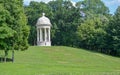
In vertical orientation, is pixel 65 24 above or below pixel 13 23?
above

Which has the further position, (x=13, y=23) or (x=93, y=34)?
(x=93, y=34)

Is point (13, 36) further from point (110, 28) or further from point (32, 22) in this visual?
point (32, 22)

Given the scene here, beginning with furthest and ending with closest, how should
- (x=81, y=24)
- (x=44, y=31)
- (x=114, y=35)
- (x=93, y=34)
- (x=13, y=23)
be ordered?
1. (x=81, y=24)
2. (x=93, y=34)
3. (x=44, y=31)
4. (x=114, y=35)
5. (x=13, y=23)

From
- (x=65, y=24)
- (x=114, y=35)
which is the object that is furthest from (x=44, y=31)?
(x=65, y=24)

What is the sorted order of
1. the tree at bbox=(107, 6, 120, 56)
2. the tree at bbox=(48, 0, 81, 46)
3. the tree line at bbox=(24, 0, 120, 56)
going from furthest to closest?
the tree at bbox=(48, 0, 81, 46)
the tree line at bbox=(24, 0, 120, 56)
the tree at bbox=(107, 6, 120, 56)

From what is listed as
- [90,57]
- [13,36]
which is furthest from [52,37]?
[13,36]

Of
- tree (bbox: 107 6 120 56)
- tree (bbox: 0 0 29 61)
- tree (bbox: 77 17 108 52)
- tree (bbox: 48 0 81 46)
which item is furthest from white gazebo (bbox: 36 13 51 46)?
tree (bbox: 0 0 29 61)

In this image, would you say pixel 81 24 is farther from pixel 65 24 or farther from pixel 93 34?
pixel 65 24

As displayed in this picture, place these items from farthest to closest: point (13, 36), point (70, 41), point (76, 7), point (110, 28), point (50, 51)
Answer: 1. point (76, 7)
2. point (70, 41)
3. point (110, 28)
4. point (50, 51)
5. point (13, 36)

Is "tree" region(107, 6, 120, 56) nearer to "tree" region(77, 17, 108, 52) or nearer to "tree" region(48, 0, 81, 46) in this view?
"tree" region(77, 17, 108, 52)

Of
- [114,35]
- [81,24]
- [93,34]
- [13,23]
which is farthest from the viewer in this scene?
[81,24]

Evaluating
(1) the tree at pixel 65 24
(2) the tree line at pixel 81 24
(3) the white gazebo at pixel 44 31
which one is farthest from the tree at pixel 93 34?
(1) the tree at pixel 65 24

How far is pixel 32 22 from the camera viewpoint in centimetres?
9812

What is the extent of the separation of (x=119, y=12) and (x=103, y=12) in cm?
A: 2669
